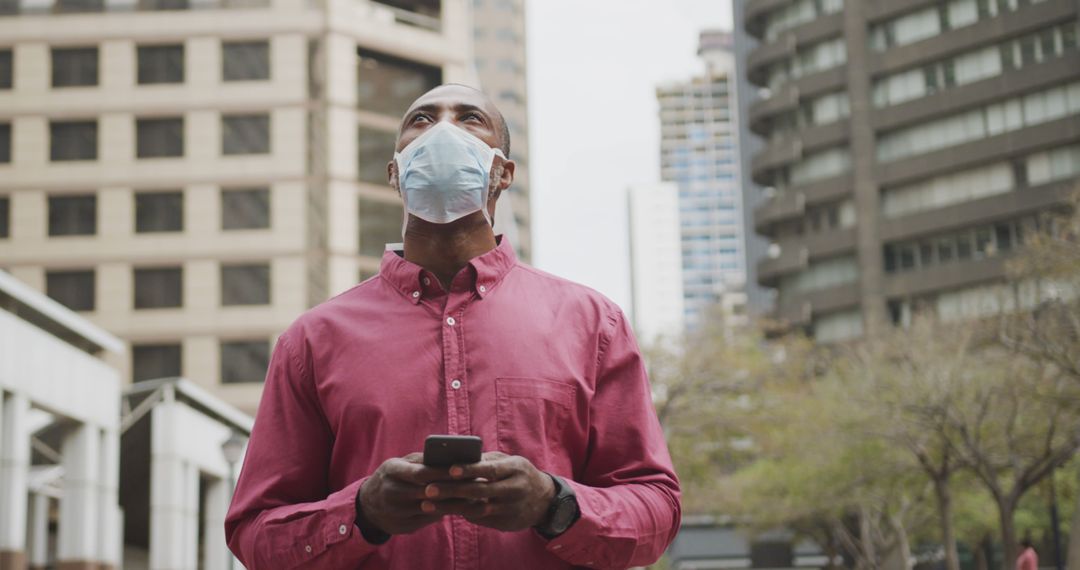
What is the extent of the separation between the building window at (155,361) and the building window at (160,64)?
9174 millimetres

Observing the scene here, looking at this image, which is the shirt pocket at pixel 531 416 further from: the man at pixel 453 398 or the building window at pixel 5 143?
the building window at pixel 5 143

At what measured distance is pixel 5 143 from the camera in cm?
4841

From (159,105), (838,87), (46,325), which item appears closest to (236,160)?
(159,105)

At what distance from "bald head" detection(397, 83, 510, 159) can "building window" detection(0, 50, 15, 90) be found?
49409 mm

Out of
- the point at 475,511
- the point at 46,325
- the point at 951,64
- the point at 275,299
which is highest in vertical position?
the point at 951,64

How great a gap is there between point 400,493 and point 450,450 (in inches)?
5.6

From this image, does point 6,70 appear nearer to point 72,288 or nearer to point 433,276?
point 72,288

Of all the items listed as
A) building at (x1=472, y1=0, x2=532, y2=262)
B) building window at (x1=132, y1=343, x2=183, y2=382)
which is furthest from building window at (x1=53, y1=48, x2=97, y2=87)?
building at (x1=472, y1=0, x2=532, y2=262)

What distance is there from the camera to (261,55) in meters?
49.6

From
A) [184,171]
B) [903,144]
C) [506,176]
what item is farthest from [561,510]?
[903,144]

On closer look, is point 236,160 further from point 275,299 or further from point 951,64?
point 951,64

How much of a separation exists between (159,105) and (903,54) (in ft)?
126

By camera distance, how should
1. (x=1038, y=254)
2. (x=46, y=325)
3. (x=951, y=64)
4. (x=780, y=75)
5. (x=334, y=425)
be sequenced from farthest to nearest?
(x=780, y=75), (x=951, y=64), (x=1038, y=254), (x=46, y=325), (x=334, y=425)

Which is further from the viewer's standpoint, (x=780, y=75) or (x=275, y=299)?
(x=780, y=75)
